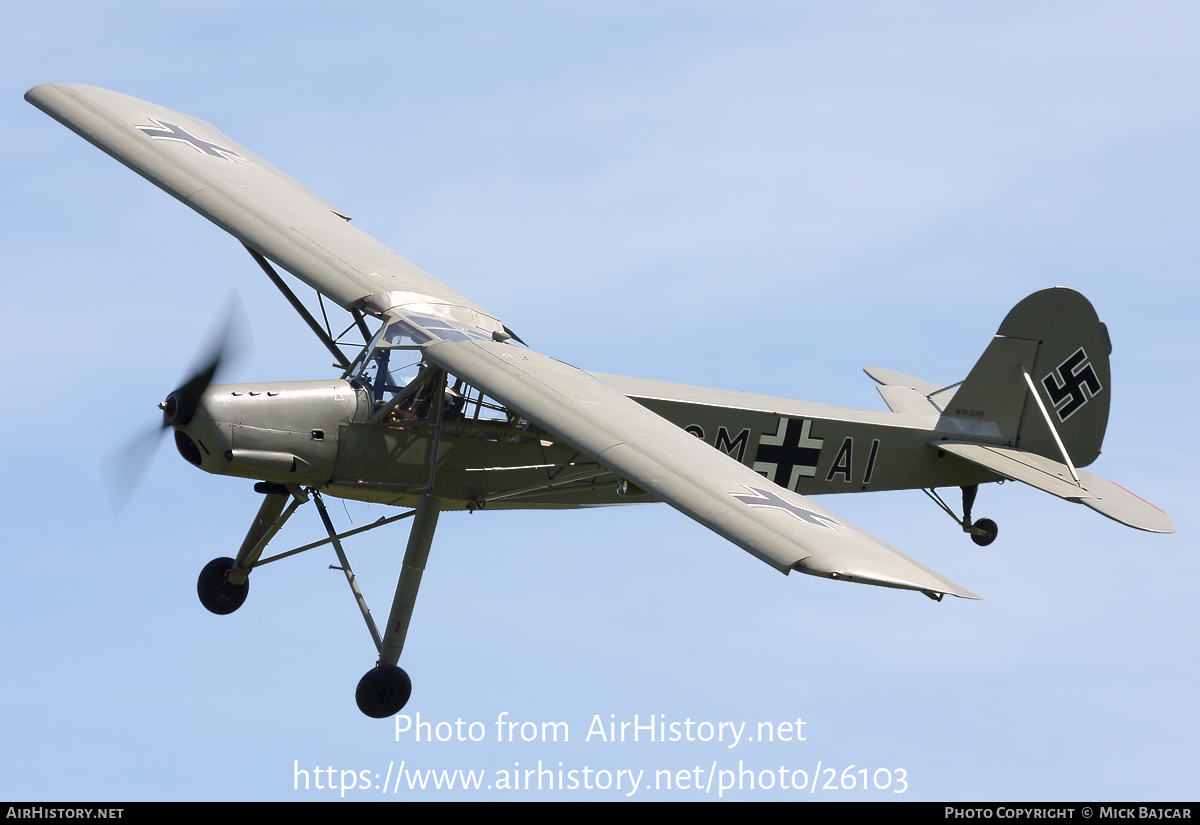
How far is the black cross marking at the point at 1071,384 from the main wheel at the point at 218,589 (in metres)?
8.64

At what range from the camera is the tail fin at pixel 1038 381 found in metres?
16.6

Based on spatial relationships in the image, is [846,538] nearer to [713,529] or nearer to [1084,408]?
[713,529]

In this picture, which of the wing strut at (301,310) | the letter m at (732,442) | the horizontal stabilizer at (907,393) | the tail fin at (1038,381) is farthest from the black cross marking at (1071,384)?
the wing strut at (301,310)

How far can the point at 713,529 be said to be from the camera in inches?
426

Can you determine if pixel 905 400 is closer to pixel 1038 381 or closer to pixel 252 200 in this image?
pixel 1038 381

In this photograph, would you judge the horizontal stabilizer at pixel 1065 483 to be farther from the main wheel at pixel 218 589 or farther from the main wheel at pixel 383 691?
the main wheel at pixel 218 589

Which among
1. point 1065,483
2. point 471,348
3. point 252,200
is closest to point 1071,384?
point 1065,483

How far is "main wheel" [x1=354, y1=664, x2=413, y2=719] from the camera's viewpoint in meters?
13.2

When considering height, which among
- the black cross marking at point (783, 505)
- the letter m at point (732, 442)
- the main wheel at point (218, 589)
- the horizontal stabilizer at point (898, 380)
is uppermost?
the black cross marking at point (783, 505)

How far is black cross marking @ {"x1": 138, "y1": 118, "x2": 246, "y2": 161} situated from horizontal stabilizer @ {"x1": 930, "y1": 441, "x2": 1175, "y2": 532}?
27.1 ft

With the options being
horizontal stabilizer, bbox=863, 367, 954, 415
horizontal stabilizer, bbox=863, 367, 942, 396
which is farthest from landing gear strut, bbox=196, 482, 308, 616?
horizontal stabilizer, bbox=863, 367, 942, 396

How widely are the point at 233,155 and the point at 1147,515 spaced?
10336 millimetres

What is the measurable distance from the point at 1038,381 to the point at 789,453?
10.5ft

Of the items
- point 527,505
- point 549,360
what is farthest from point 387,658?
point 549,360
